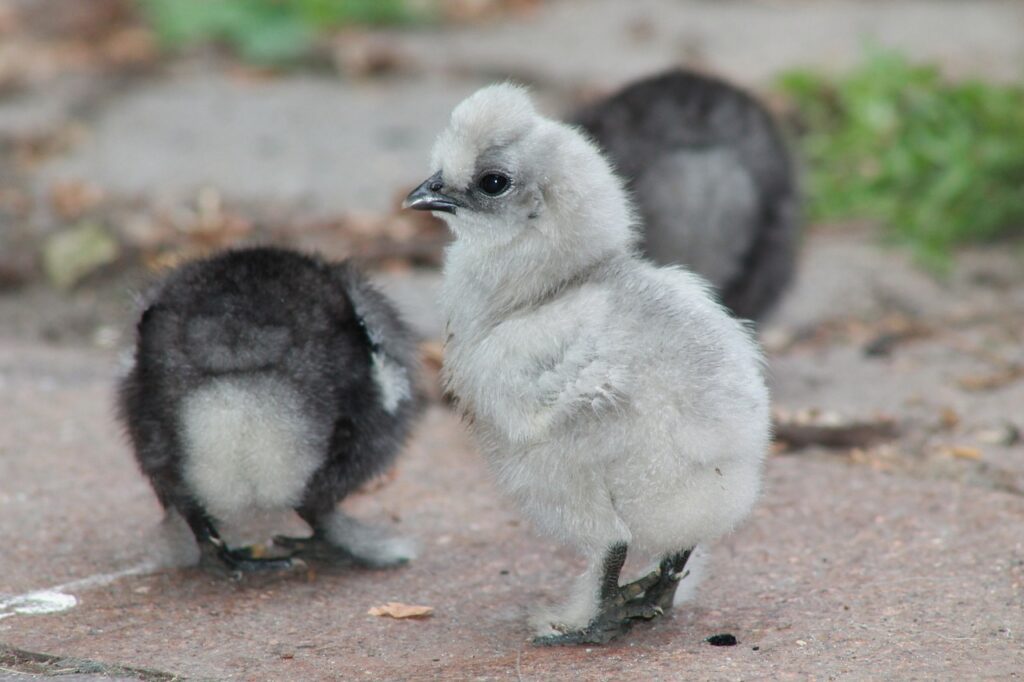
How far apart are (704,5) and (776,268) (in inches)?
186

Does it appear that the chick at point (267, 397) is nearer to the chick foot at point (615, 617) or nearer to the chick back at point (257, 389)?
the chick back at point (257, 389)

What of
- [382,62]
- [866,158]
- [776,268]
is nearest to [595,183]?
[776,268]

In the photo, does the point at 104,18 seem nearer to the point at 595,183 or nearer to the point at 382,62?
the point at 382,62

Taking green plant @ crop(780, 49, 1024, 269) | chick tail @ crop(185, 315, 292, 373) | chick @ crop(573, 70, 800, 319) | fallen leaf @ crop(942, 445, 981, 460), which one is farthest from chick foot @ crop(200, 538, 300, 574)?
green plant @ crop(780, 49, 1024, 269)

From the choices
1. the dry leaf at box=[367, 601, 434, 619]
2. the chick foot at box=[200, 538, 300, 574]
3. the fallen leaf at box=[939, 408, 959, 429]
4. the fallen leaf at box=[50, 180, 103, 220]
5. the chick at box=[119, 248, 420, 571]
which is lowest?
the dry leaf at box=[367, 601, 434, 619]

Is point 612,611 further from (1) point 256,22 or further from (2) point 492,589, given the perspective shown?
(1) point 256,22

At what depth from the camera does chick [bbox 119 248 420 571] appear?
→ 364cm

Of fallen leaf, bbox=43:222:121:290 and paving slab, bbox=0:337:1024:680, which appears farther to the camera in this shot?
fallen leaf, bbox=43:222:121:290


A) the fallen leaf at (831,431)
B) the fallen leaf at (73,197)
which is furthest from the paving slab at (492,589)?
the fallen leaf at (73,197)

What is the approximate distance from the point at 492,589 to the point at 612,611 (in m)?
0.47

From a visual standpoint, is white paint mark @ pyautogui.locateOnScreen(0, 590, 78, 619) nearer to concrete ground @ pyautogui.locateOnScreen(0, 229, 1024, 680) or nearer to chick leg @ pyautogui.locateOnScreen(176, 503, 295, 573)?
concrete ground @ pyautogui.locateOnScreen(0, 229, 1024, 680)

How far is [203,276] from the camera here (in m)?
3.90

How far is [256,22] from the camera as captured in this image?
968cm

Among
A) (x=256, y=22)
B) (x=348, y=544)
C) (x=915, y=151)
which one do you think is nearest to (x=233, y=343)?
(x=348, y=544)
